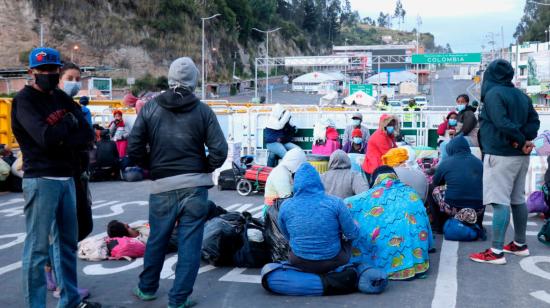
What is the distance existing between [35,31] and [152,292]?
52219mm

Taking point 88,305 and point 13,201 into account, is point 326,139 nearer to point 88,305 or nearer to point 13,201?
point 13,201

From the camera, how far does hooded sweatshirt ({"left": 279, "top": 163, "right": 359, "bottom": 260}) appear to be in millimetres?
5242

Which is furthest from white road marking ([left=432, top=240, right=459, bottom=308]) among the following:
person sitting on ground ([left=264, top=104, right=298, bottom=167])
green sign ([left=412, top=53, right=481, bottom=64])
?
green sign ([left=412, top=53, right=481, bottom=64])

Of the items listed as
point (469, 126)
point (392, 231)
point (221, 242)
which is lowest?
point (221, 242)

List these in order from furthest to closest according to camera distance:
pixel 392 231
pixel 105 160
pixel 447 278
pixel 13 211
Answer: pixel 105 160, pixel 13 211, pixel 447 278, pixel 392 231

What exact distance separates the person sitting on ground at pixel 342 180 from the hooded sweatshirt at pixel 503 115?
142cm

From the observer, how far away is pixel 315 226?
523 cm

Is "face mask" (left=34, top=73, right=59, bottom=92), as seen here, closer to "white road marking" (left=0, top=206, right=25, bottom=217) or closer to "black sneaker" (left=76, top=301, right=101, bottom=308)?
"black sneaker" (left=76, top=301, right=101, bottom=308)

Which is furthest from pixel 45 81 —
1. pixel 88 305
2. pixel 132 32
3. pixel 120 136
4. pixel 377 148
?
pixel 132 32

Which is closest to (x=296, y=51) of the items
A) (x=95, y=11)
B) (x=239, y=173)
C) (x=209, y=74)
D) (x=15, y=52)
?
(x=209, y=74)

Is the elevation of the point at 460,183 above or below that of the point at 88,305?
above

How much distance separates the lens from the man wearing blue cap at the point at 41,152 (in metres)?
4.22

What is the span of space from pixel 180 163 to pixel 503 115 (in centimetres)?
326

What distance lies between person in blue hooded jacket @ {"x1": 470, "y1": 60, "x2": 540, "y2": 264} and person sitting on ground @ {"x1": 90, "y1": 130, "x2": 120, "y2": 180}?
9.67 m
